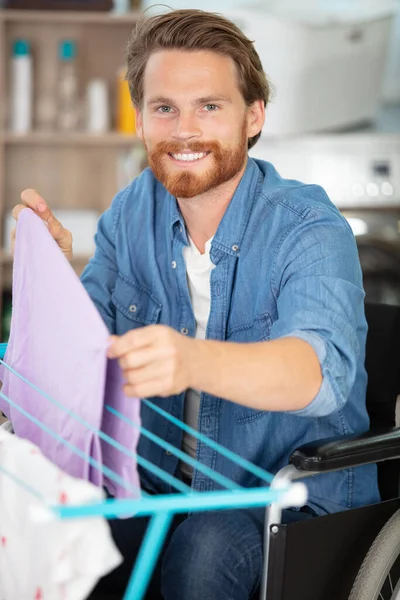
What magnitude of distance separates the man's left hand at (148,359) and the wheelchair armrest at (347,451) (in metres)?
0.32

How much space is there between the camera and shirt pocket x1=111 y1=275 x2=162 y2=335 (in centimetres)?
155

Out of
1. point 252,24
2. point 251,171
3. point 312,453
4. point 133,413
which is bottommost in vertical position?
point 312,453

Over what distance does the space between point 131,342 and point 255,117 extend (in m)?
0.82

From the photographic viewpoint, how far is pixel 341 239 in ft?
4.30

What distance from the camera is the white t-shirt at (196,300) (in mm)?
1479

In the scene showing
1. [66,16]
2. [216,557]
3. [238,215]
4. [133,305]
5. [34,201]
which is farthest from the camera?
[66,16]

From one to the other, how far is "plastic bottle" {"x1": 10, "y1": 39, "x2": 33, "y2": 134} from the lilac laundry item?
2.45m

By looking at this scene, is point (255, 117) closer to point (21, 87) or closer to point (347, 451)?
point (347, 451)

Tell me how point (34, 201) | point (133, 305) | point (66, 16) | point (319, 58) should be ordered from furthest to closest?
point (66, 16) → point (319, 58) → point (133, 305) → point (34, 201)

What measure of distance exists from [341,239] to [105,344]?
54 cm

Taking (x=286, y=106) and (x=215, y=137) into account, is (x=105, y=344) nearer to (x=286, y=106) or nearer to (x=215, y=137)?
(x=215, y=137)

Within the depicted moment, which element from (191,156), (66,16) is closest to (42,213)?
(191,156)

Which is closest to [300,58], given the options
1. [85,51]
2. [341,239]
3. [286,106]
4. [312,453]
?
[286,106]

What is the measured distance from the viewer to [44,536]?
2.80 feet
